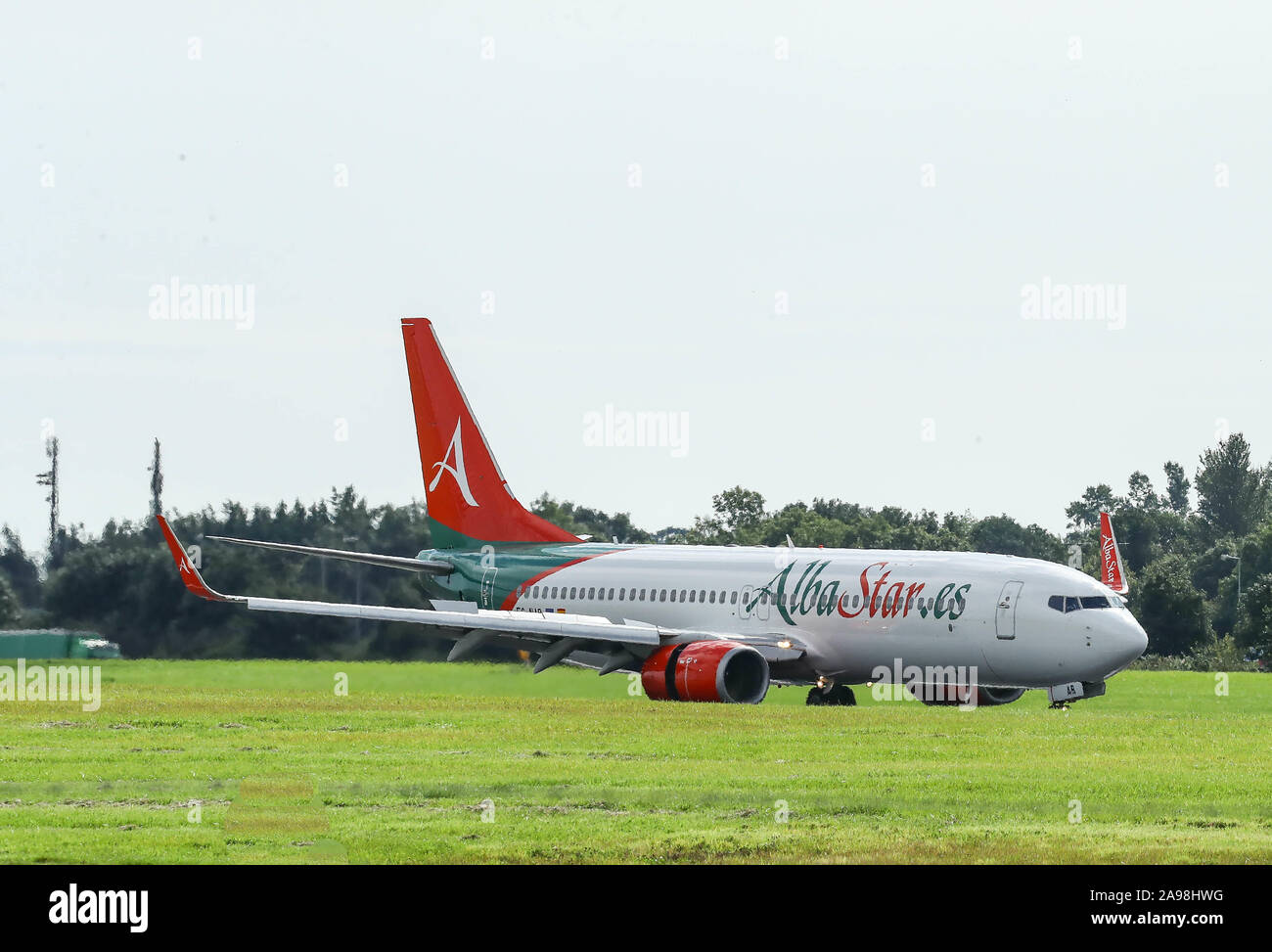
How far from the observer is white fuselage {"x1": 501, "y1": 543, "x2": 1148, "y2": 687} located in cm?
3769

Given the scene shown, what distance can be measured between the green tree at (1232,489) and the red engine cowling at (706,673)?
131231 mm

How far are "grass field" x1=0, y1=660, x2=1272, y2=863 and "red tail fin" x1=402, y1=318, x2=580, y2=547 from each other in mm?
11448

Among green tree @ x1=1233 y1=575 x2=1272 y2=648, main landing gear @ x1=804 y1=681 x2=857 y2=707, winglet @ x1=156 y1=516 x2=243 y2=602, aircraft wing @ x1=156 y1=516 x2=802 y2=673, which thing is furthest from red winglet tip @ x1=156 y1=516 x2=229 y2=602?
green tree @ x1=1233 y1=575 x2=1272 y2=648

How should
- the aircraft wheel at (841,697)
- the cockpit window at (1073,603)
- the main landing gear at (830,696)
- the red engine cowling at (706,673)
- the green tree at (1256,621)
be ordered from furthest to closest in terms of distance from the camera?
the green tree at (1256,621)
the aircraft wheel at (841,697)
the main landing gear at (830,696)
the red engine cowling at (706,673)
the cockpit window at (1073,603)

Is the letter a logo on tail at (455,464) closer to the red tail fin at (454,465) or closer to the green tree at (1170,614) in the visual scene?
the red tail fin at (454,465)

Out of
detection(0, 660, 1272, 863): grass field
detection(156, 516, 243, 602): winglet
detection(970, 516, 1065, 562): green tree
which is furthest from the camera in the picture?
detection(970, 516, 1065, 562): green tree

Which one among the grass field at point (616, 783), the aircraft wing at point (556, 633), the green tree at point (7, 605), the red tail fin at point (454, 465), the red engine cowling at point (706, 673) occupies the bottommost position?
the grass field at point (616, 783)

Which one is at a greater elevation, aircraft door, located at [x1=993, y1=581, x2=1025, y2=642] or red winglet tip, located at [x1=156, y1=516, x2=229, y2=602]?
red winglet tip, located at [x1=156, y1=516, x2=229, y2=602]

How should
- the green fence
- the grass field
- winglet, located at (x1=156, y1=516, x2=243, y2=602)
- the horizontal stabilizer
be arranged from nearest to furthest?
the grass field
winglet, located at (x1=156, y1=516, x2=243, y2=602)
the horizontal stabilizer
the green fence

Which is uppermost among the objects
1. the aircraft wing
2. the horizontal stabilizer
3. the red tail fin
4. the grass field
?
the red tail fin

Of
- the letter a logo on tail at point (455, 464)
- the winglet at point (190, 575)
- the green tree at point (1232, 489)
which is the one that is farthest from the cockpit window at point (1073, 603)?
the green tree at point (1232, 489)

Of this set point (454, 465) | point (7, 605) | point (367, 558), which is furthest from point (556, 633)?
point (7, 605)

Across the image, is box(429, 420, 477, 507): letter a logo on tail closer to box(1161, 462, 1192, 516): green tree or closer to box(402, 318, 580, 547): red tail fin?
box(402, 318, 580, 547): red tail fin

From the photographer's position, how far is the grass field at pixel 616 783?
18.2m
